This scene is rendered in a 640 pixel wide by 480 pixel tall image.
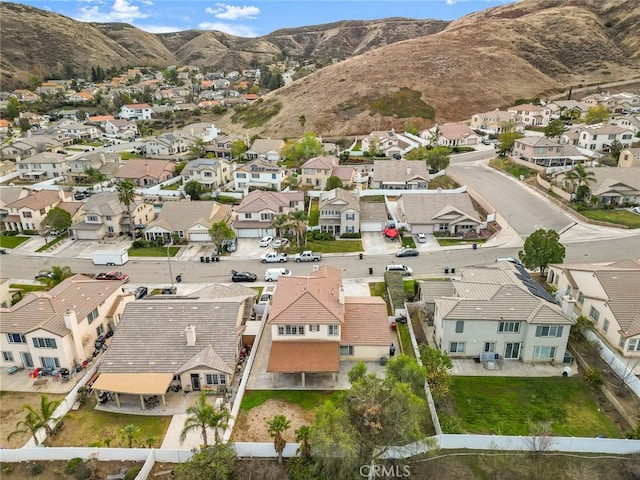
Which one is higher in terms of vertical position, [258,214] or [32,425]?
[258,214]

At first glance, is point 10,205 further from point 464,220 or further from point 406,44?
point 406,44

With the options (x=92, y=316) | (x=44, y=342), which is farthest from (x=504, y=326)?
(x=44, y=342)

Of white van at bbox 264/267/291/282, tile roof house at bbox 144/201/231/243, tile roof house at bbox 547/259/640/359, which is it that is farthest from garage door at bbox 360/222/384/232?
tile roof house at bbox 547/259/640/359

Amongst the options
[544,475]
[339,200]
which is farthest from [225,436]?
[339,200]

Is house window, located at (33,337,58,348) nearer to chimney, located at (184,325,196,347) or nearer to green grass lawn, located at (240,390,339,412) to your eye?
chimney, located at (184,325,196,347)

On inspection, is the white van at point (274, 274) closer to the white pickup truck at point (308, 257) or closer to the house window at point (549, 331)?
the white pickup truck at point (308, 257)

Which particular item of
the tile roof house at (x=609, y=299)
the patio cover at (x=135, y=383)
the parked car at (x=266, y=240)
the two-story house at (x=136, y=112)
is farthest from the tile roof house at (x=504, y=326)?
the two-story house at (x=136, y=112)

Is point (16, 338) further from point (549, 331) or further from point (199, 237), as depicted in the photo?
point (549, 331)
